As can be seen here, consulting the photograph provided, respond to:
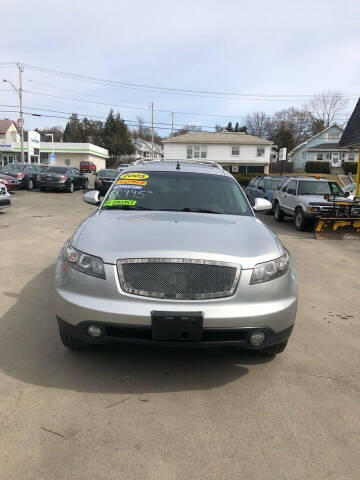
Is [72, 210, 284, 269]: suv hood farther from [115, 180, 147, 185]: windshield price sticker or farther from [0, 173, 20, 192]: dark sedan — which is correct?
[0, 173, 20, 192]: dark sedan

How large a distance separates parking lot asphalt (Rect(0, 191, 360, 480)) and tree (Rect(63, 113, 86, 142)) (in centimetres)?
8306

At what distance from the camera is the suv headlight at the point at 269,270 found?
2914 millimetres

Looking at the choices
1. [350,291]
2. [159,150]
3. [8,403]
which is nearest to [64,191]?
→ [350,291]

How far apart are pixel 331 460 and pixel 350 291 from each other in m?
3.99

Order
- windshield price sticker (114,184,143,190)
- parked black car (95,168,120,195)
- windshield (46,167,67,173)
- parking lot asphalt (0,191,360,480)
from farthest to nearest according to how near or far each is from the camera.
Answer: windshield (46,167,67,173) → parked black car (95,168,120,195) → windshield price sticker (114,184,143,190) → parking lot asphalt (0,191,360,480)

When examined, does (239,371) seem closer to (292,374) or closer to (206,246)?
(292,374)

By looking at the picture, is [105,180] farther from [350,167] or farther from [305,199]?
[350,167]

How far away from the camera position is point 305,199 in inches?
492

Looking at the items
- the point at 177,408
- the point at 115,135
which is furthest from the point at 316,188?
the point at 115,135

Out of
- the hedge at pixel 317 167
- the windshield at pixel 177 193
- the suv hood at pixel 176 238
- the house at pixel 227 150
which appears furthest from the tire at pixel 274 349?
the hedge at pixel 317 167

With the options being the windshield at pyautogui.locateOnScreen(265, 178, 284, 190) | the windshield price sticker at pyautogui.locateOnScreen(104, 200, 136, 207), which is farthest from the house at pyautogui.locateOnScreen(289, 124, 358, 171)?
the windshield price sticker at pyautogui.locateOnScreen(104, 200, 136, 207)

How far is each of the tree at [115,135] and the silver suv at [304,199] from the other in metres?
61.5

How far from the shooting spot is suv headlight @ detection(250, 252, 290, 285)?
291cm

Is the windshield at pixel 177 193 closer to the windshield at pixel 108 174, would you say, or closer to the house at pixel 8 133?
the windshield at pixel 108 174
